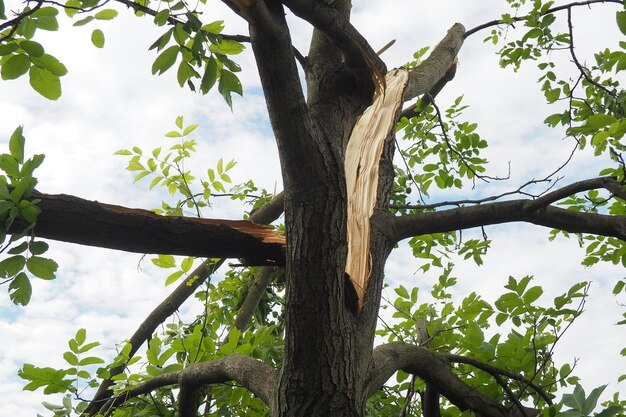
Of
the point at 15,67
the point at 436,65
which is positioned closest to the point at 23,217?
the point at 15,67

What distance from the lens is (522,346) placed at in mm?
2807

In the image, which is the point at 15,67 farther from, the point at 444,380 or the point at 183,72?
the point at 444,380

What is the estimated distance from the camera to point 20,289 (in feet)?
5.76

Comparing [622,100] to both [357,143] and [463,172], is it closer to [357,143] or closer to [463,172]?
[463,172]

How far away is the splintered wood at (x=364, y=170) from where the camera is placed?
2.52m

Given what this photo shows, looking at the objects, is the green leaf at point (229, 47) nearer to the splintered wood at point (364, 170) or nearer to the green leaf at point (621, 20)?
the splintered wood at point (364, 170)

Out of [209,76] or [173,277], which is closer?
[209,76]

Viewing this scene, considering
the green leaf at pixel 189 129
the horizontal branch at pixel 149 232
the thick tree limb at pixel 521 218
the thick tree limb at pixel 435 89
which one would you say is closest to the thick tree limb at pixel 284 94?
the horizontal branch at pixel 149 232

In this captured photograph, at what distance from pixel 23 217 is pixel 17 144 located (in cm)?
22

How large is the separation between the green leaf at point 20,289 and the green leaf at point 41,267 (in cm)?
3

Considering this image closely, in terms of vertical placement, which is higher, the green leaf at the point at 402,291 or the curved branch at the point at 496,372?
the green leaf at the point at 402,291

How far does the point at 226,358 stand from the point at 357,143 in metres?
1.31

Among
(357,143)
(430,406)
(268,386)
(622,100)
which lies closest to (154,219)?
(268,386)

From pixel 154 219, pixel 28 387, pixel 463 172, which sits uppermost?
pixel 463 172
